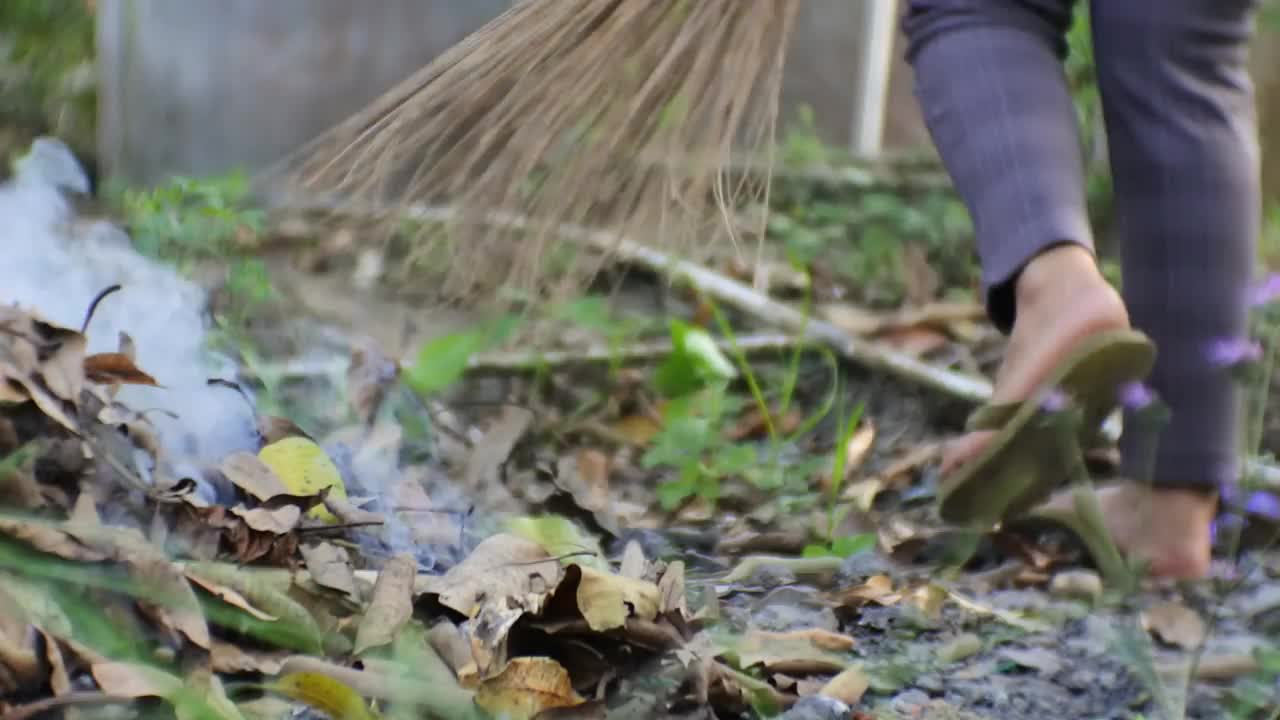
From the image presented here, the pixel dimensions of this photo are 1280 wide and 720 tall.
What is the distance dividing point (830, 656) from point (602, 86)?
0.69 metres

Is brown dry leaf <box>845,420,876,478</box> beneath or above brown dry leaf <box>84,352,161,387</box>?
beneath

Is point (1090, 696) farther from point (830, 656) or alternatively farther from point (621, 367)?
point (621, 367)

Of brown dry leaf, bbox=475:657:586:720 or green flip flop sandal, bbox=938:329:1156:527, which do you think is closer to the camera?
brown dry leaf, bbox=475:657:586:720

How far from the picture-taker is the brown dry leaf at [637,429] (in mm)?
2182

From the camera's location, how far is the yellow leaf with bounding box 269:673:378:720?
3.22 feet

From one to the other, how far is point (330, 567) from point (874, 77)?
114 inches

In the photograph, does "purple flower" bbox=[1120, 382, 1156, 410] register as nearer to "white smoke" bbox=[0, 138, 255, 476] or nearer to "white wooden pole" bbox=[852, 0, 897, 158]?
"white smoke" bbox=[0, 138, 255, 476]

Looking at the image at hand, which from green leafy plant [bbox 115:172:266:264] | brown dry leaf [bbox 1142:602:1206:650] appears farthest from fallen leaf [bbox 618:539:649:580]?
green leafy plant [bbox 115:172:266:264]

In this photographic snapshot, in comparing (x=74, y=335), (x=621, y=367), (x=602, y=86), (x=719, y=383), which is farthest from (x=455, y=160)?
(x=621, y=367)

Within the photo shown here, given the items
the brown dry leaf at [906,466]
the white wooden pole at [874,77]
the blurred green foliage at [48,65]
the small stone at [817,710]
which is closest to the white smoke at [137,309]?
the small stone at [817,710]

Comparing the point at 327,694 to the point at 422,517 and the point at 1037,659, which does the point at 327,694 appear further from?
the point at 1037,659

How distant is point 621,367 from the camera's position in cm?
236

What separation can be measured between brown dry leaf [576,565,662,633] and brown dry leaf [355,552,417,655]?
0.41ft

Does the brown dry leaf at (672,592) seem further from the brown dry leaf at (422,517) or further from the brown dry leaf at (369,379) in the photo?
the brown dry leaf at (369,379)
